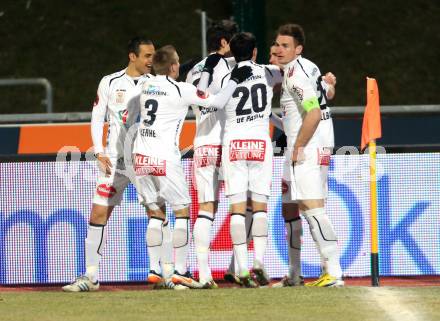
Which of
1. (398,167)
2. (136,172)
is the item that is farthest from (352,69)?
(136,172)

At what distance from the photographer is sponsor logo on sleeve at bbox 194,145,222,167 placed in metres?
11.1

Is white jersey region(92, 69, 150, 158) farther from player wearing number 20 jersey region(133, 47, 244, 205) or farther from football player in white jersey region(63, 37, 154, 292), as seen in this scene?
player wearing number 20 jersey region(133, 47, 244, 205)

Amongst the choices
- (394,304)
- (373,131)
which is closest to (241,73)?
(373,131)

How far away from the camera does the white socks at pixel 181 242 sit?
427 inches

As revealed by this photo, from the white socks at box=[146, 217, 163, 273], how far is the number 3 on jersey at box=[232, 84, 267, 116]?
1.22m

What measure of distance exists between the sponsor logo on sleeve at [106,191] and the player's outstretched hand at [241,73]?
1.60m

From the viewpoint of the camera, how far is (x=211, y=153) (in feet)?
36.3

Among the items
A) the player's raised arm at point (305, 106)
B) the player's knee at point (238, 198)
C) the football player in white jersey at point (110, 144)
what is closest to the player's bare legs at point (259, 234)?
the player's knee at point (238, 198)

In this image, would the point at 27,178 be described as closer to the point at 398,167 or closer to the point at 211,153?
the point at 211,153

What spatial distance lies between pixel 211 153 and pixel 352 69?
1807 cm

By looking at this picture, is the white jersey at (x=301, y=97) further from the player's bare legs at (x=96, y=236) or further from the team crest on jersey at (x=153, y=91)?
the player's bare legs at (x=96, y=236)

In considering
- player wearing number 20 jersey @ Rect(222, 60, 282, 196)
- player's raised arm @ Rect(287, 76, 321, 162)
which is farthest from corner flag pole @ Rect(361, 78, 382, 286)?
player wearing number 20 jersey @ Rect(222, 60, 282, 196)

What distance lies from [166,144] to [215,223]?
1.81 m

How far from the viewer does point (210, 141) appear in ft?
36.4
